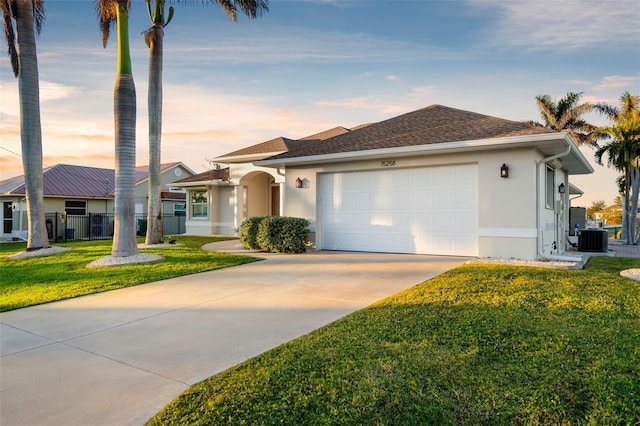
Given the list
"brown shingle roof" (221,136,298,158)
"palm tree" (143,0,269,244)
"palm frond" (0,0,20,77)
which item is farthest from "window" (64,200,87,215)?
"palm tree" (143,0,269,244)

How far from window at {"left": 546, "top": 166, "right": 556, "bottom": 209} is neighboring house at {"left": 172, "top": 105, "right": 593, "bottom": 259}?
0.05 m

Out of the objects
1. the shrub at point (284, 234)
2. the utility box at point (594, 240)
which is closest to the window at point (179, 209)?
the shrub at point (284, 234)

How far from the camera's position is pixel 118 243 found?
10.2m

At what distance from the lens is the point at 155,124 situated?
14.2m

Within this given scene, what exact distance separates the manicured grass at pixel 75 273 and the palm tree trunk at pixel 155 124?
2528 mm

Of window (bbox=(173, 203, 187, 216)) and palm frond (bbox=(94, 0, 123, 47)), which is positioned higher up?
palm frond (bbox=(94, 0, 123, 47))

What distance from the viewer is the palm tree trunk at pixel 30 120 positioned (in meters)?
12.1

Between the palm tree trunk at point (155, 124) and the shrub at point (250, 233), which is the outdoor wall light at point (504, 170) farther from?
the palm tree trunk at point (155, 124)

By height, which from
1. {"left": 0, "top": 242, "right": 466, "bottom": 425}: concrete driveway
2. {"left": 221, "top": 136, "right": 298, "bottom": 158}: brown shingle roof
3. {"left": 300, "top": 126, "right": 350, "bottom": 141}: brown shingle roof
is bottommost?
{"left": 0, "top": 242, "right": 466, "bottom": 425}: concrete driveway

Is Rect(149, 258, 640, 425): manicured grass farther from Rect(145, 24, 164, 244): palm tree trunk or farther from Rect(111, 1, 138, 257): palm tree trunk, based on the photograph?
Rect(145, 24, 164, 244): palm tree trunk

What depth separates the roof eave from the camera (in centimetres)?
882

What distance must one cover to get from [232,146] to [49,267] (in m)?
16.5

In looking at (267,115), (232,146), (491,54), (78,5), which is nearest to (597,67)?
(491,54)

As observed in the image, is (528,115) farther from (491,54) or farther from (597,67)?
(491,54)
